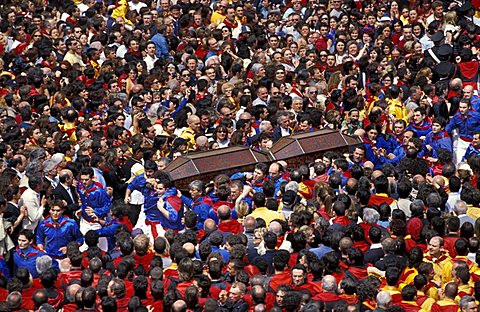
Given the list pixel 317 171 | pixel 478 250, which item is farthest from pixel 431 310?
pixel 317 171

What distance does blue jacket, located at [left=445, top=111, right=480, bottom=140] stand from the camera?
2130cm

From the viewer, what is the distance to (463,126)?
70.0ft

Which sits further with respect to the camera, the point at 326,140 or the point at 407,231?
the point at 326,140

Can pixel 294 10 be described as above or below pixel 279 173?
below

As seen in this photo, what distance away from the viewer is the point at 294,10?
2878cm

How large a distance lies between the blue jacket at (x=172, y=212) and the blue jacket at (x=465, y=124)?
5.56 meters

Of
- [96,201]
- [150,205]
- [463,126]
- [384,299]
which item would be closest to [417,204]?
[384,299]

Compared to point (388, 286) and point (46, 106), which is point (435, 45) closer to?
point (46, 106)

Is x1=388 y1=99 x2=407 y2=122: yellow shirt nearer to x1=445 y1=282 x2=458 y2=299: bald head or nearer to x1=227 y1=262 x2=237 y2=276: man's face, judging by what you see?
x1=227 y1=262 x2=237 y2=276: man's face

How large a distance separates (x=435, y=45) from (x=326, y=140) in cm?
565

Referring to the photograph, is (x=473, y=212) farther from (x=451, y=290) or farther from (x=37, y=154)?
(x=37, y=154)

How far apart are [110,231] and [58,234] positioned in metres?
0.94

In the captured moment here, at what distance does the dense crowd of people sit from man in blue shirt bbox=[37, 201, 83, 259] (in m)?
0.03

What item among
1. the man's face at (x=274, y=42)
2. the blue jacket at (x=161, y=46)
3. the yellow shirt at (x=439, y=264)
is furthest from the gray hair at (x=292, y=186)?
the blue jacket at (x=161, y=46)
